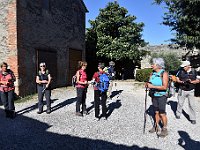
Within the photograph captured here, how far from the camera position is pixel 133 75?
27406 mm

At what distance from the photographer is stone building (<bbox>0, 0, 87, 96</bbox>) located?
1086 cm

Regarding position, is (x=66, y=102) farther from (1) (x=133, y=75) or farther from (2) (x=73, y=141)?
(1) (x=133, y=75)

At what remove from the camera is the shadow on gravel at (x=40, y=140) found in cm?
510

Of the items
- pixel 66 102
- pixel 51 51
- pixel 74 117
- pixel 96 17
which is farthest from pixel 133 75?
pixel 74 117

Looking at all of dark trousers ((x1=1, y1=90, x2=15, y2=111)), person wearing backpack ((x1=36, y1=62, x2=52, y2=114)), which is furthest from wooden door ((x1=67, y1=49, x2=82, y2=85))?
dark trousers ((x1=1, y1=90, x2=15, y2=111))

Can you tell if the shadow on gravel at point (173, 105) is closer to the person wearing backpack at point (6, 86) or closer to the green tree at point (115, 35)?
the person wearing backpack at point (6, 86)

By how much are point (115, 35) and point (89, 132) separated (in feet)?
62.7

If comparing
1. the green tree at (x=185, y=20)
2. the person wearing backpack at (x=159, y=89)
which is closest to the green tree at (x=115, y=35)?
the green tree at (x=185, y=20)

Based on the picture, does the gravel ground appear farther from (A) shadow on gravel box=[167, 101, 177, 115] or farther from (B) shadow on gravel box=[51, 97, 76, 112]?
(A) shadow on gravel box=[167, 101, 177, 115]

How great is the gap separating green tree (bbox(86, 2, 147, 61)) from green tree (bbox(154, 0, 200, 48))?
376 inches

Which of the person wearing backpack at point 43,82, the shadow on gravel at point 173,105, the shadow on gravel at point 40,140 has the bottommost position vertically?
the shadow on gravel at point 40,140

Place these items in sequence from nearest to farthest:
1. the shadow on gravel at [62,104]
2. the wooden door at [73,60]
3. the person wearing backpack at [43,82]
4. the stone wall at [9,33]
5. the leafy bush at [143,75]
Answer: the person wearing backpack at [43,82], the shadow on gravel at [62,104], the stone wall at [9,33], the wooden door at [73,60], the leafy bush at [143,75]

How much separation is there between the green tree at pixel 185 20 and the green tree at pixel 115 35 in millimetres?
9560

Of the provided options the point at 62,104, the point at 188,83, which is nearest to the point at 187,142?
the point at 188,83
